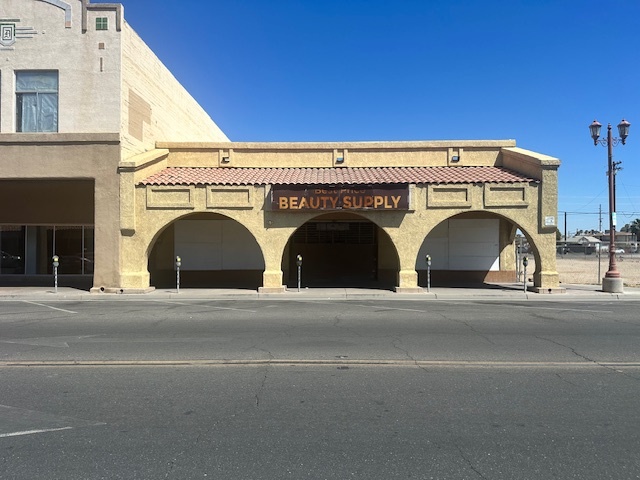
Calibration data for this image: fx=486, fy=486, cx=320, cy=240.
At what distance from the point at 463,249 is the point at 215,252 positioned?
1084 cm

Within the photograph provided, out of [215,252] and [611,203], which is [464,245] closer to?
[611,203]

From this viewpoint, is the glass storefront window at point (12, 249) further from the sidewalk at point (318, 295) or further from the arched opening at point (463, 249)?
the arched opening at point (463, 249)

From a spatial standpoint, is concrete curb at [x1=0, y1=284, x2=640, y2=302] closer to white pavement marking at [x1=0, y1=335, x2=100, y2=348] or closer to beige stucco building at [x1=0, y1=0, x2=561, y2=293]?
beige stucco building at [x1=0, y1=0, x2=561, y2=293]

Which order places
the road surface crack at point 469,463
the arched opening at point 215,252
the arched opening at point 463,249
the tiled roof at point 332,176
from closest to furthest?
the road surface crack at point 469,463
the tiled roof at point 332,176
the arched opening at point 215,252
the arched opening at point 463,249

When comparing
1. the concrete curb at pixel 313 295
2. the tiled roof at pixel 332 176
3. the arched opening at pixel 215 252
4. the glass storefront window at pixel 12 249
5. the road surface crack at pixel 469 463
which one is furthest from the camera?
the glass storefront window at pixel 12 249

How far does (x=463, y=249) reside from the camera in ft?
70.6

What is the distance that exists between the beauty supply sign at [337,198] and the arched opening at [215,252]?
3897mm

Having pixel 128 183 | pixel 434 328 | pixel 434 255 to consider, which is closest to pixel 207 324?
pixel 434 328

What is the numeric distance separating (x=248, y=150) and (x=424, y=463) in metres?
18.3

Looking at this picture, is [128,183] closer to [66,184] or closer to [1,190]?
[66,184]

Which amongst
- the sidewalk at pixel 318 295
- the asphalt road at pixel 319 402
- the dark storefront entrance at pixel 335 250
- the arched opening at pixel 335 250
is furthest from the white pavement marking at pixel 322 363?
the dark storefront entrance at pixel 335 250

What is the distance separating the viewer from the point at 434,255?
2145 centimetres

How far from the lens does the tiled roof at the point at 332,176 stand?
17688mm

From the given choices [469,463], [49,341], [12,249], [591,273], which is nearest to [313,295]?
[49,341]
